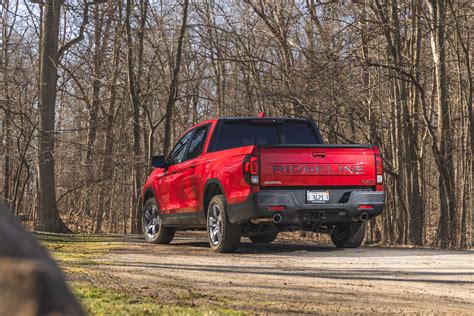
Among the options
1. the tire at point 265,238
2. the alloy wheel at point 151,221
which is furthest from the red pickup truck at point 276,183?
the tire at point 265,238

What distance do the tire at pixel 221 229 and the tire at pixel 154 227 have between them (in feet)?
7.40

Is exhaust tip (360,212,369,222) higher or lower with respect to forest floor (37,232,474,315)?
higher

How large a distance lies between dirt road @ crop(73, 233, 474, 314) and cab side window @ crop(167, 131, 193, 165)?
6.45ft

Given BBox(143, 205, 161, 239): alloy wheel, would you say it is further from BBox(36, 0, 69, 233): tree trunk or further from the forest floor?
BBox(36, 0, 69, 233): tree trunk

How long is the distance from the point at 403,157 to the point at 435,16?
5.53m

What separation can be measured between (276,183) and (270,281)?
318 centimetres

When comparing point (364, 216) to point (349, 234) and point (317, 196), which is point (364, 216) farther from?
point (349, 234)

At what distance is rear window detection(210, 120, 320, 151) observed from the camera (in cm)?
1142

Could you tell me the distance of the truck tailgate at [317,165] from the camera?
9.95 m

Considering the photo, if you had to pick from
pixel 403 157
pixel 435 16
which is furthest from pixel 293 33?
pixel 435 16

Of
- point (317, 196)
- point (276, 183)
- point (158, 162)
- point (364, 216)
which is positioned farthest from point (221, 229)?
point (158, 162)

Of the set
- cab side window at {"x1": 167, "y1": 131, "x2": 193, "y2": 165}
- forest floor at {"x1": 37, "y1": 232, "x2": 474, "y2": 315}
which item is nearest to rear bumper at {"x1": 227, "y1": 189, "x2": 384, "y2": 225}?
forest floor at {"x1": 37, "y1": 232, "x2": 474, "y2": 315}

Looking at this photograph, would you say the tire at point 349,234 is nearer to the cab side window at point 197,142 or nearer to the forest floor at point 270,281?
the forest floor at point 270,281

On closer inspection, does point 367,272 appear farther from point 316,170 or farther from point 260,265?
point 316,170
